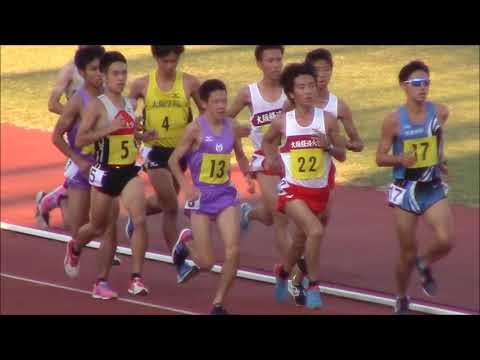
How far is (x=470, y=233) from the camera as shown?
1450 cm

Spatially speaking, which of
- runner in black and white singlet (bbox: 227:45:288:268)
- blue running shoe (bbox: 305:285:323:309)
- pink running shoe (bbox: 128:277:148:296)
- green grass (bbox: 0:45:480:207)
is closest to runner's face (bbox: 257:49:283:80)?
runner in black and white singlet (bbox: 227:45:288:268)

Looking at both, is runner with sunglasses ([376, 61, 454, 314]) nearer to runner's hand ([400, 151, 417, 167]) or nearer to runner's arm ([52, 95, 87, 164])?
runner's hand ([400, 151, 417, 167])

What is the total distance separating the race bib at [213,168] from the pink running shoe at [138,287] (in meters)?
1.21

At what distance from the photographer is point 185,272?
39.8 feet

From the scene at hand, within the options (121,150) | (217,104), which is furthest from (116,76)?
(217,104)

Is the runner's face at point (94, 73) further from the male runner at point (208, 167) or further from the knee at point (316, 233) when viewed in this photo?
the knee at point (316, 233)

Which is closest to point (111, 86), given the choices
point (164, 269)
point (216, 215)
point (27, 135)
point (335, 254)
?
point (216, 215)

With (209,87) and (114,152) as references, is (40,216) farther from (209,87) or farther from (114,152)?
(209,87)

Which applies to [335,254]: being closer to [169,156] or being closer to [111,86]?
[169,156]

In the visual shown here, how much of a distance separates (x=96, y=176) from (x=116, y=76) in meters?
0.91

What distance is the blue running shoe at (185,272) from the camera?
39.7ft

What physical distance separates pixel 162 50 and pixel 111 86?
759 mm

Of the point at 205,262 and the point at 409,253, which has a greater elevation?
the point at 409,253

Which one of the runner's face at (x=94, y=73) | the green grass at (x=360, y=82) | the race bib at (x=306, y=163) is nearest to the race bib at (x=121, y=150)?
the runner's face at (x=94, y=73)
